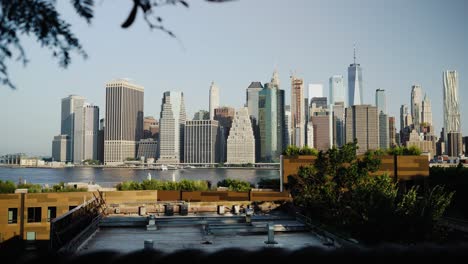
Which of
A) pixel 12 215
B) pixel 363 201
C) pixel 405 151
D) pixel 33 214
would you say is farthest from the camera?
pixel 405 151

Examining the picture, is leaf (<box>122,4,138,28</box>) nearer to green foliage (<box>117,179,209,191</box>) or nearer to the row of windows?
the row of windows

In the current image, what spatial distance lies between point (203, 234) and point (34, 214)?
44.6 feet

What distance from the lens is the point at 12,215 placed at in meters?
26.0

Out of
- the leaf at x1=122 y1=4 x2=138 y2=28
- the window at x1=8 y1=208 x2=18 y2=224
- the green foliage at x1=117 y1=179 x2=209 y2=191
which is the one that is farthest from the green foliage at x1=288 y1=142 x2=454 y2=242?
the window at x1=8 y1=208 x2=18 y2=224

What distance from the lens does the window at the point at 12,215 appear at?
2594 cm

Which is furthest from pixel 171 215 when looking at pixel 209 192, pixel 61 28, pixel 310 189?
pixel 61 28

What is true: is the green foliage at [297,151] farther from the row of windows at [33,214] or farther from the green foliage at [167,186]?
the row of windows at [33,214]

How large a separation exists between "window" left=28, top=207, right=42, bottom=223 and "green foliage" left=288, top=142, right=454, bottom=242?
1445 centimetres

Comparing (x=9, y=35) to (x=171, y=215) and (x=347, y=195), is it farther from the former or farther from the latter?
(x=171, y=215)

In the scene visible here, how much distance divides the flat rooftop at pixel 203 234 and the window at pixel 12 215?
8.60 metres

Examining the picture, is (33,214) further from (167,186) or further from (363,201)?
(363,201)

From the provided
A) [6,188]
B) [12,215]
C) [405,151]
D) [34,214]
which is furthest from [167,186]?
[405,151]

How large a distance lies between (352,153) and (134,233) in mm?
11766

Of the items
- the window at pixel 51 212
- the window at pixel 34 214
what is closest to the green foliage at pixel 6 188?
the window at pixel 34 214
